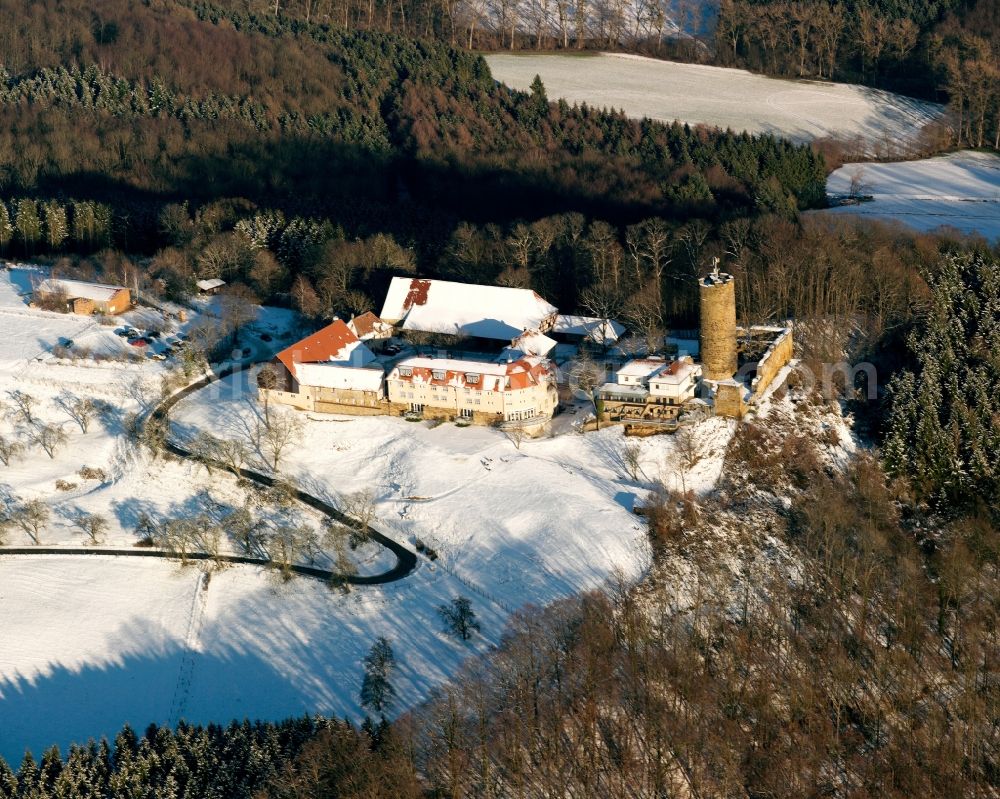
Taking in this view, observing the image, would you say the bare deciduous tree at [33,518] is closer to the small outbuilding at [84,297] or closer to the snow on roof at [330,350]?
the snow on roof at [330,350]

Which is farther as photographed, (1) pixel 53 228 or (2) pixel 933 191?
(2) pixel 933 191

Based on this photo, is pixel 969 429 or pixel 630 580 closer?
pixel 630 580

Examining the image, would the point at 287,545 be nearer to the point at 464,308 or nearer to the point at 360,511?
the point at 360,511

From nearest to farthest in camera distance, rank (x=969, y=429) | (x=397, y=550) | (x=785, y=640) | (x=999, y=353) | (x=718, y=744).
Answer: (x=718, y=744) → (x=785, y=640) → (x=397, y=550) → (x=969, y=429) → (x=999, y=353)

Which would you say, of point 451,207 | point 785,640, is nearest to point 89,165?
point 451,207

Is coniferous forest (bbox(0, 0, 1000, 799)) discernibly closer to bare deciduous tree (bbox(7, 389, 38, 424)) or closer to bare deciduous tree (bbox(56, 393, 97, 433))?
bare deciduous tree (bbox(56, 393, 97, 433))

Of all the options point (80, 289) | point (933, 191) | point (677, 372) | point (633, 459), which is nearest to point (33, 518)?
point (80, 289)

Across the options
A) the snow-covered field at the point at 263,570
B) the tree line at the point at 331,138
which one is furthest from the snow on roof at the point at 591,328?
the tree line at the point at 331,138

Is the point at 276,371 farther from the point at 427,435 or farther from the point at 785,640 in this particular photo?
the point at 785,640
